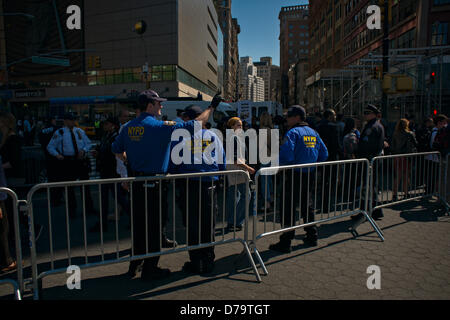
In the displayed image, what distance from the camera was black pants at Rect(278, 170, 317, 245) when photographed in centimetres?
474

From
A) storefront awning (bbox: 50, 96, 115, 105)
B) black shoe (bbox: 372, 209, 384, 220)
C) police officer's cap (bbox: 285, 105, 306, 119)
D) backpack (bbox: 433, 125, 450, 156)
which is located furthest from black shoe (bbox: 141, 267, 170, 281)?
storefront awning (bbox: 50, 96, 115, 105)

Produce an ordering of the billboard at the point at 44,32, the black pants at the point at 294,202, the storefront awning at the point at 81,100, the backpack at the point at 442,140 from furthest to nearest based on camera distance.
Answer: the billboard at the point at 44,32, the storefront awning at the point at 81,100, the backpack at the point at 442,140, the black pants at the point at 294,202

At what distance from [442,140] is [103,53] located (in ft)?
163

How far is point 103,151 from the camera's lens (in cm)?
582

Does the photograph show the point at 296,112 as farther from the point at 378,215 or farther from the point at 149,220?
the point at 378,215

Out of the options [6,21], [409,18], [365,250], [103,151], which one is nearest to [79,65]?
[6,21]

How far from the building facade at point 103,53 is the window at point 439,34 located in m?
28.4

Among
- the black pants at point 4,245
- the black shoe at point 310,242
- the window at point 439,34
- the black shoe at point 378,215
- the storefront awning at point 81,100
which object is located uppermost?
the window at point 439,34

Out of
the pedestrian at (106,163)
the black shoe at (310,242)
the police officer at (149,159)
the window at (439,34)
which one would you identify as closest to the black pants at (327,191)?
the black shoe at (310,242)

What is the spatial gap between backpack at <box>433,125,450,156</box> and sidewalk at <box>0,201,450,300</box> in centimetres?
255

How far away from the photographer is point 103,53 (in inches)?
1912

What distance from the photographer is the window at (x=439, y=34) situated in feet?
82.9

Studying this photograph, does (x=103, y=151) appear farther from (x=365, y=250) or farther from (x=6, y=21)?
(x=6, y=21)

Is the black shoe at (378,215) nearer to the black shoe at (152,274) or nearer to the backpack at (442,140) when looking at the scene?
the backpack at (442,140)
